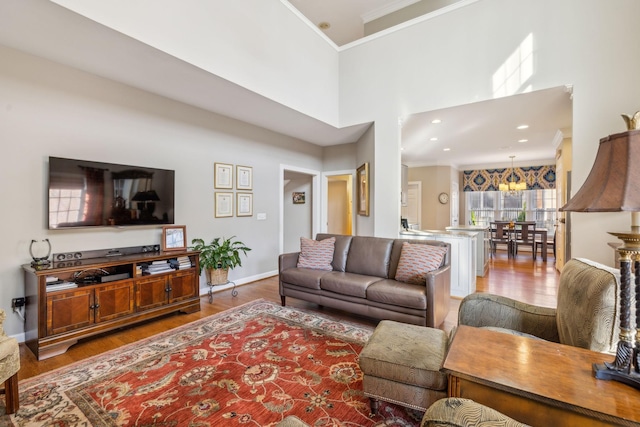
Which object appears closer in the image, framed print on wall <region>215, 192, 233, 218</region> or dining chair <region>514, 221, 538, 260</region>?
framed print on wall <region>215, 192, 233, 218</region>

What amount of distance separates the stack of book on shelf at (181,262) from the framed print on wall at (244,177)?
152 cm

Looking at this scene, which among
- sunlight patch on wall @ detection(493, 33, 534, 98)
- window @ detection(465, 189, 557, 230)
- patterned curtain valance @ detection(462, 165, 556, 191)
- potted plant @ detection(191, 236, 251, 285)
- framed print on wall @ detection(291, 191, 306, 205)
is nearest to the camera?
sunlight patch on wall @ detection(493, 33, 534, 98)

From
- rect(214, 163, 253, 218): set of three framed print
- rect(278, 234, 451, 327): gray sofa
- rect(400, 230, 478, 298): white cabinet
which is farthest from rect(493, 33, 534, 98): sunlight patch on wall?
rect(214, 163, 253, 218): set of three framed print

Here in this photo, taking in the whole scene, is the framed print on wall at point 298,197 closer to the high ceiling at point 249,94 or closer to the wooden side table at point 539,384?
the high ceiling at point 249,94

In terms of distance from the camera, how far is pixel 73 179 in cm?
285

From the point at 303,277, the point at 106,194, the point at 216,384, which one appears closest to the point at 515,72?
the point at 303,277

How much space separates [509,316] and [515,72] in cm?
293

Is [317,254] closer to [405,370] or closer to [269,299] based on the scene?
[269,299]

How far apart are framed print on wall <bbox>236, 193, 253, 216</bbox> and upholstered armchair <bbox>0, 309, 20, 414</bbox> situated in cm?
304

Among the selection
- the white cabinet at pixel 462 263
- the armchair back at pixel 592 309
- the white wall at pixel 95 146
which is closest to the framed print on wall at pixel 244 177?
the white wall at pixel 95 146

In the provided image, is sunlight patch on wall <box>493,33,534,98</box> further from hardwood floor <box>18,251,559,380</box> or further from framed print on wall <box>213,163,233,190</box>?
framed print on wall <box>213,163,233,190</box>

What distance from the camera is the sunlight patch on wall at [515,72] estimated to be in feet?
10.9

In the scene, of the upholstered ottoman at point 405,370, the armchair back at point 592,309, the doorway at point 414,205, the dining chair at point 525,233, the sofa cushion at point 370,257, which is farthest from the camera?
the doorway at point 414,205

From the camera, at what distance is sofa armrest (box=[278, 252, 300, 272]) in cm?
369
